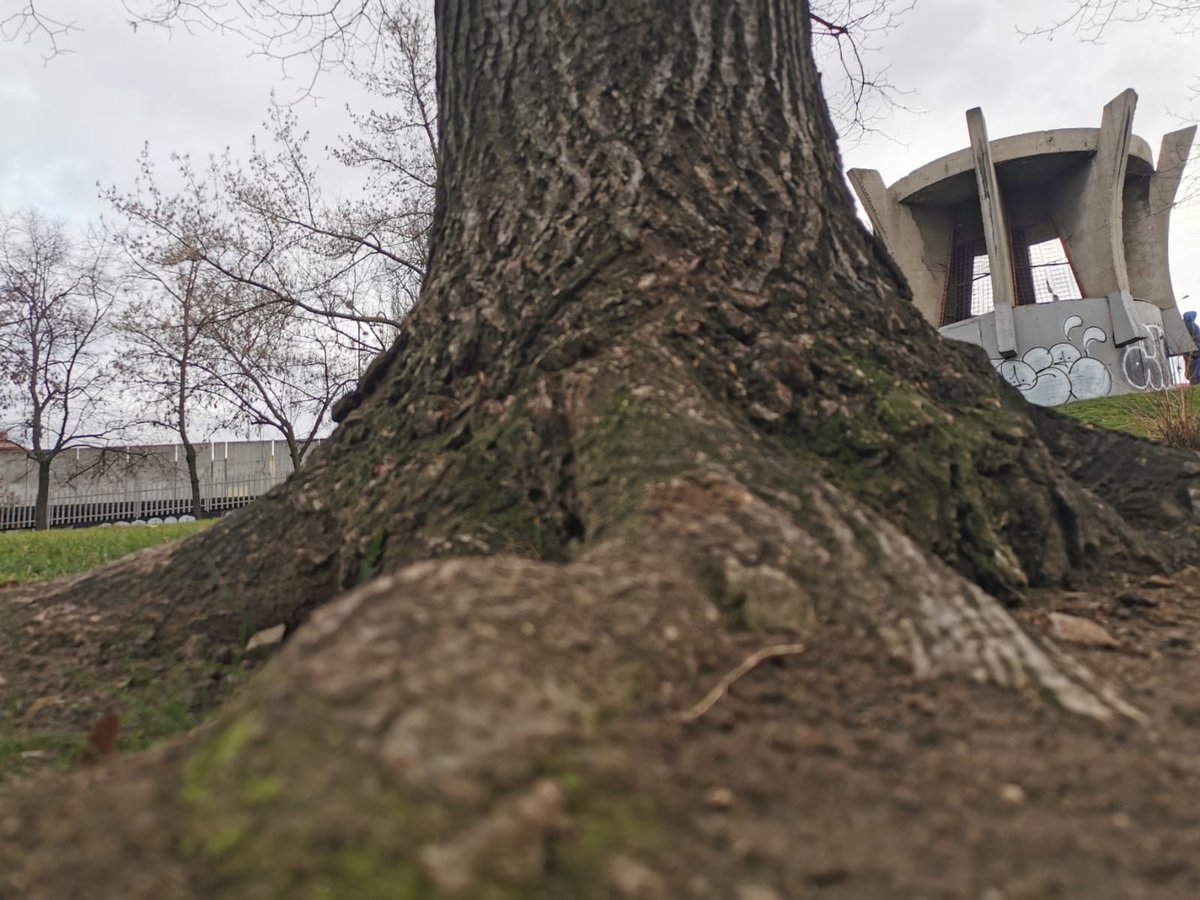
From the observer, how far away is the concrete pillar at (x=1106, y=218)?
57.2 feet

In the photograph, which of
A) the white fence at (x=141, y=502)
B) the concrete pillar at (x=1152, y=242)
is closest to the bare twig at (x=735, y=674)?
the concrete pillar at (x=1152, y=242)

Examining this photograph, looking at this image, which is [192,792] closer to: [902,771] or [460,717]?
[460,717]

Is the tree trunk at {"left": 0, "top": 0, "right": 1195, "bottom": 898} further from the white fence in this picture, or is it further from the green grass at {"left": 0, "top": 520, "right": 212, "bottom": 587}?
the white fence

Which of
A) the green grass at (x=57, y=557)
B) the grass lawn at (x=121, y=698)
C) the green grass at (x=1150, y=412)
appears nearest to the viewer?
the grass lawn at (x=121, y=698)

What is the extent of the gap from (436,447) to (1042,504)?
1.70 metres

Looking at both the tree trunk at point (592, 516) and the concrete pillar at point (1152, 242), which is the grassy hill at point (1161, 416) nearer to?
the tree trunk at point (592, 516)

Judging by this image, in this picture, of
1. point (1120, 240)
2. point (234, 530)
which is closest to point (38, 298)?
point (234, 530)

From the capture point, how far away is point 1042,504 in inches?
81.5

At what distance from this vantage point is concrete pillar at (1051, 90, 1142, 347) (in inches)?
687

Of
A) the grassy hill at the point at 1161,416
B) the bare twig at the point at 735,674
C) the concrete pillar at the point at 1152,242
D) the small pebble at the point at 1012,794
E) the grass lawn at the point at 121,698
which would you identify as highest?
the concrete pillar at the point at 1152,242

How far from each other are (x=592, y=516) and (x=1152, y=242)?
2340cm

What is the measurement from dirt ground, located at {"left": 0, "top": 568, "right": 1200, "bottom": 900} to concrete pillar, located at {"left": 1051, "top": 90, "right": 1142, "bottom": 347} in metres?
20.0

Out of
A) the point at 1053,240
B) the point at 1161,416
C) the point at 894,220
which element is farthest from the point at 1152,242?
the point at 1161,416

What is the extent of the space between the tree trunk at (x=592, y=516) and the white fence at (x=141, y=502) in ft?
107
